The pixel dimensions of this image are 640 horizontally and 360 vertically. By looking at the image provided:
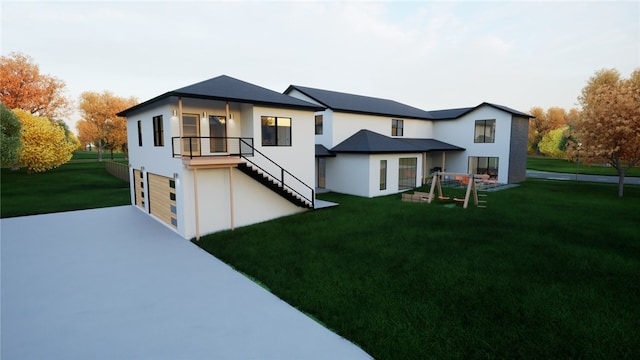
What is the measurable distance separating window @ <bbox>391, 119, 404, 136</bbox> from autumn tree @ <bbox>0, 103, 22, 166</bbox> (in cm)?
3403

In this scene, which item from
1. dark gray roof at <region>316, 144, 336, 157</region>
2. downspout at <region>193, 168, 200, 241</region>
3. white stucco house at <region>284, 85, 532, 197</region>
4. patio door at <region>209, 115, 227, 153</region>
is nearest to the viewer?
downspout at <region>193, 168, 200, 241</region>

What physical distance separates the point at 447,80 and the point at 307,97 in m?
22.2

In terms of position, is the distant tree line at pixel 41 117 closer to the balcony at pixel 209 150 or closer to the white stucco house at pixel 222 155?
the white stucco house at pixel 222 155

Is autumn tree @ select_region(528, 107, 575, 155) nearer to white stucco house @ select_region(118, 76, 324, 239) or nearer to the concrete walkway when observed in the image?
white stucco house @ select_region(118, 76, 324, 239)

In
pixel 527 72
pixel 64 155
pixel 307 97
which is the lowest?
pixel 64 155

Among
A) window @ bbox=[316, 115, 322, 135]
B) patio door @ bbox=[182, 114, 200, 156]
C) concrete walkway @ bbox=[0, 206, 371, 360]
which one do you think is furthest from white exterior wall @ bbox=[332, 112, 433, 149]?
concrete walkway @ bbox=[0, 206, 371, 360]

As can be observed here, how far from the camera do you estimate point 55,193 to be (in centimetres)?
2555

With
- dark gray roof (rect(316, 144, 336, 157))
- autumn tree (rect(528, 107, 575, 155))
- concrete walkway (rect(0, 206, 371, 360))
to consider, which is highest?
autumn tree (rect(528, 107, 575, 155))

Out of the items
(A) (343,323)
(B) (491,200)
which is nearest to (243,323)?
(A) (343,323)

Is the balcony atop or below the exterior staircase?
atop

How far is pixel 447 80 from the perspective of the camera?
38.8m

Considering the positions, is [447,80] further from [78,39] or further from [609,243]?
[78,39]

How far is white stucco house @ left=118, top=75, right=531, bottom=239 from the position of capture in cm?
1350

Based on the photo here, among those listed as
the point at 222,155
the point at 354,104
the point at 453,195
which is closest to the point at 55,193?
the point at 222,155
